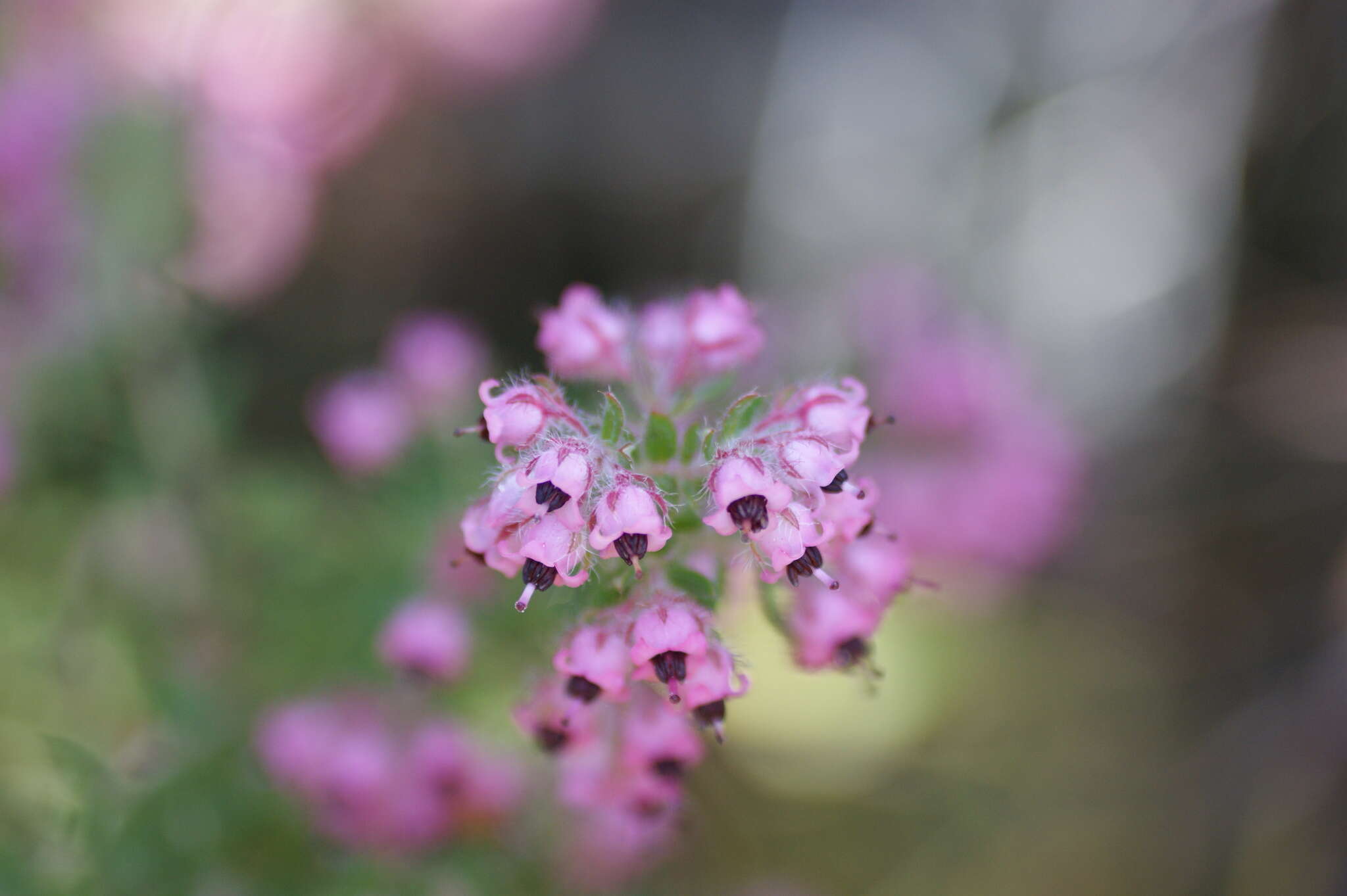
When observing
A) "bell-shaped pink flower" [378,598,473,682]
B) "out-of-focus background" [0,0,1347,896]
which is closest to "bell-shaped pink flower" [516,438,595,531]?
"out-of-focus background" [0,0,1347,896]

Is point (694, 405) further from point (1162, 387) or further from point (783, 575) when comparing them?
point (1162, 387)

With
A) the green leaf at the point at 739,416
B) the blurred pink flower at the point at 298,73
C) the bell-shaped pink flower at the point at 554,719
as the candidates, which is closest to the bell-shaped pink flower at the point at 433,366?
the bell-shaped pink flower at the point at 554,719

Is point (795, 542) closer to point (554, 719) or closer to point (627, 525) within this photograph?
point (627, 525)

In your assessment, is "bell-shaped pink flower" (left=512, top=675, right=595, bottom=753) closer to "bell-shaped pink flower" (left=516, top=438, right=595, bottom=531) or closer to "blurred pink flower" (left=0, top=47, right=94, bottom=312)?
"bell-shaped pink flower" (left=516, top=438, right=595, bottom=531)

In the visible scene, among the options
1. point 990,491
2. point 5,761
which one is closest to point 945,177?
point 990,491

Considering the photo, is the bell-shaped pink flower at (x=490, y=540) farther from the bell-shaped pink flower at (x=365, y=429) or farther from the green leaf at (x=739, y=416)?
Answer: the bell-shaped pink flower at (x=365, y=429)
